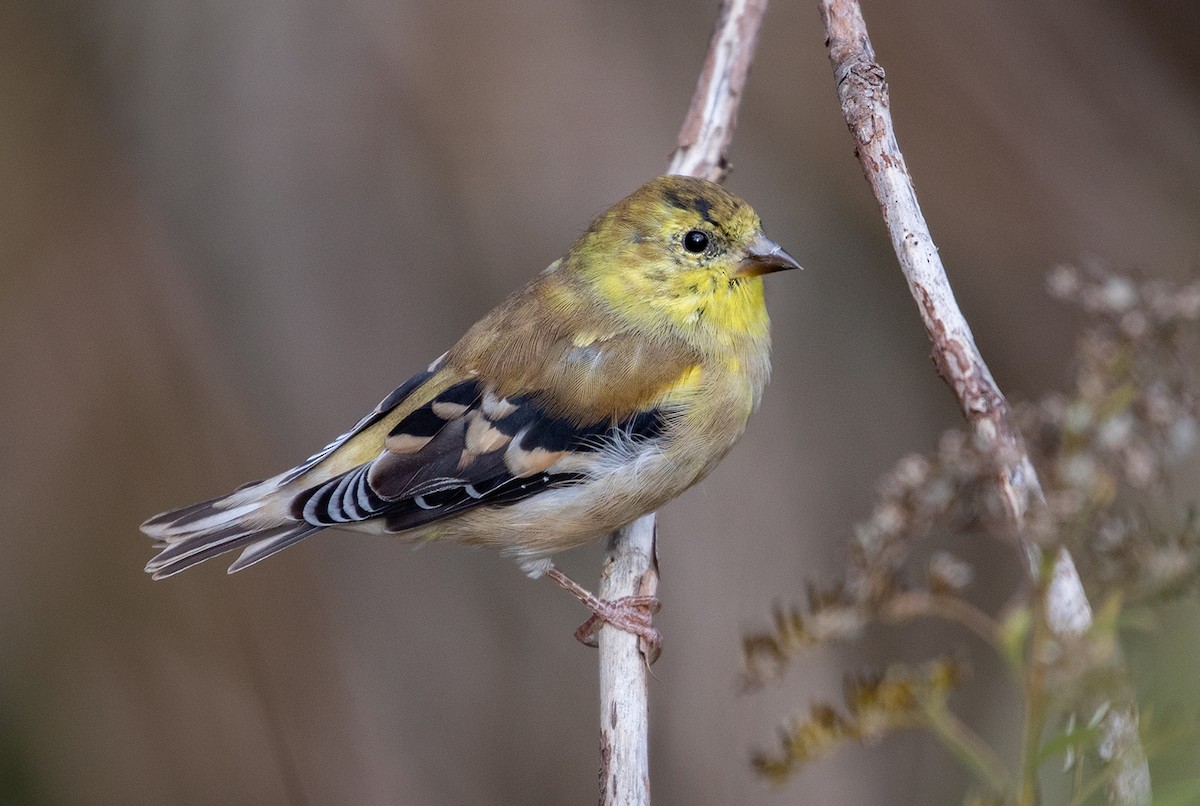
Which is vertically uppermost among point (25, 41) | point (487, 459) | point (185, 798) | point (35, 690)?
point (25, 41)

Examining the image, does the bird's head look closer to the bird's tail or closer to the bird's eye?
the bird's eye

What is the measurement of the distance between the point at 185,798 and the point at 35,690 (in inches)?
32.9

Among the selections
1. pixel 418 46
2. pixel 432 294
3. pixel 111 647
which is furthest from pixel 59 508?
pixel 418 46

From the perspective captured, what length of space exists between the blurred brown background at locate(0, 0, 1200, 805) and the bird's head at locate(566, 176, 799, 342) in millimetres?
1578

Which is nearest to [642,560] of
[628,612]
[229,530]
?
[628,612]

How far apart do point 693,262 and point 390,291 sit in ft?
7.18

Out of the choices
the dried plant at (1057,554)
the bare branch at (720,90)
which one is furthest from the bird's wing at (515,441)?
the dried plant at (1057,554)

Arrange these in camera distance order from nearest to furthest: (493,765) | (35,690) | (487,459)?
(487,459)
(35,690)
(493,765)

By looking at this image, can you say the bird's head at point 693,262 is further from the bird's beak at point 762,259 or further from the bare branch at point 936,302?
the bare branch at point 936,302

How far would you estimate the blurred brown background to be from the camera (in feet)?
16.2

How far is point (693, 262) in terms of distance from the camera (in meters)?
3.41

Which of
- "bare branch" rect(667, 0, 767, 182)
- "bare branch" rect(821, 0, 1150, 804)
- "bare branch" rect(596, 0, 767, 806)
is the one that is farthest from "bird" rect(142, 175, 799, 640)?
"bare branch" rect(821, 0, 1150, 804)

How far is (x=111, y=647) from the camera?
5.04 m

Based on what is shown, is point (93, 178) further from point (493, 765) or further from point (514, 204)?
point (493, 765)
